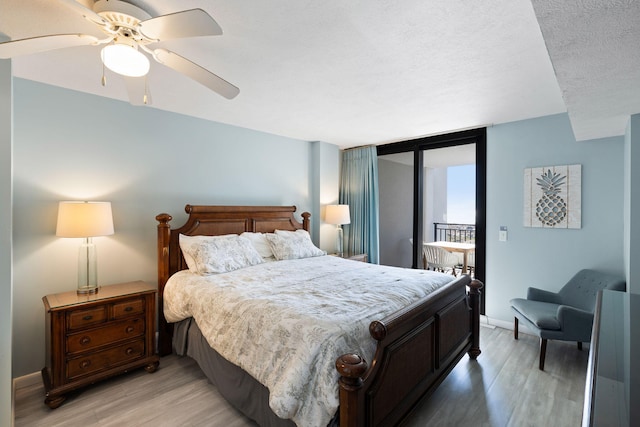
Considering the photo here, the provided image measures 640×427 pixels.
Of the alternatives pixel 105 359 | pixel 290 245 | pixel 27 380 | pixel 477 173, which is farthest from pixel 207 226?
pixel 477 173

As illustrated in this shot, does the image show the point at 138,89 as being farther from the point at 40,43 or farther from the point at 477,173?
the point at 477,173

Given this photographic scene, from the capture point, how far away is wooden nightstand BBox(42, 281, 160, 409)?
2.19 meters

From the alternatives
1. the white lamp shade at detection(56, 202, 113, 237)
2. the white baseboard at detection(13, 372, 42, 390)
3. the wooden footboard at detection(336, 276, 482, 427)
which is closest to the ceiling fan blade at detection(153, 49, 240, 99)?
the white lamp shade at detection(56, 202, 113, 237)

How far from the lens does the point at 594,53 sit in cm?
134

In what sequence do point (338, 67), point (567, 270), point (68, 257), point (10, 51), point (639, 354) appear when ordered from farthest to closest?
point (567, 270) < point (68, 257) < point (338, 67) < point (10, 51) < point (639, 354)

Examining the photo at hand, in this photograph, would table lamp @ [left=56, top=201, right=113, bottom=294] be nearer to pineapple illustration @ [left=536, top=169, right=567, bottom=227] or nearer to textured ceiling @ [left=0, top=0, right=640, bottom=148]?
textured ceiling @ [left=0, top=0, right=640, bottom=148]

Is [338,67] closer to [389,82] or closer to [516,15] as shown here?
[389,82]

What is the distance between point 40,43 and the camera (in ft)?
4.81

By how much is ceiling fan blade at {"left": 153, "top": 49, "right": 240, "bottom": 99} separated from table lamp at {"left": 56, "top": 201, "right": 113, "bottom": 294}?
1421 mm

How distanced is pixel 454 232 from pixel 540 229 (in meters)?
3.67

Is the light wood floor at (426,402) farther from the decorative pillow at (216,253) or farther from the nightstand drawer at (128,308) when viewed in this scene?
the decorative pillow at (216,253)

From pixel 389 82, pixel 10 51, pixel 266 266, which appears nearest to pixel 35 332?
pixel 266 266

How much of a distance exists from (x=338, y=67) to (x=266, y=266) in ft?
6.72

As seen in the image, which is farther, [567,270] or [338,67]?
[567,270]
